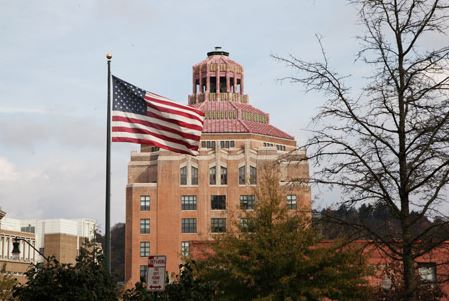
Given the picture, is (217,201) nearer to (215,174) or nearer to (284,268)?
(215,174)

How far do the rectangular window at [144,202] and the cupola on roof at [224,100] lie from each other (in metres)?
16.6

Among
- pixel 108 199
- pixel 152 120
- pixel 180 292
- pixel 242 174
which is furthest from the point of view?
pixel 242 174

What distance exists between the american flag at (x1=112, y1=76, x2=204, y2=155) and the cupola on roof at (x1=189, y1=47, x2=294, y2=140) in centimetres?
10340

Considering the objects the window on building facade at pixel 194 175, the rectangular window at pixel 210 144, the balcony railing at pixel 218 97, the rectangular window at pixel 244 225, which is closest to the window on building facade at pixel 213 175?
the window on building facade at pixel 194 175

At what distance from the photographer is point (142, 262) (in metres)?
113

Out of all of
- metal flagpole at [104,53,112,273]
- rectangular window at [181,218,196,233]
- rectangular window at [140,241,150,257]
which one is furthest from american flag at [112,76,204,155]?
rectangular window at [181,218,196,233]

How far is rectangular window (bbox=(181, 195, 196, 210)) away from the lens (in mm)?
115787

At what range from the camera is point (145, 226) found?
114 m

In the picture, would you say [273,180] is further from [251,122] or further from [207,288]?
[251,122]

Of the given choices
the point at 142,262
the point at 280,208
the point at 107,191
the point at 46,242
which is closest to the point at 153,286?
the point at 107,191

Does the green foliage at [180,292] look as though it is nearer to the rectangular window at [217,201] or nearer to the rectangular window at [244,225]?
the rectangular window at [244,225]

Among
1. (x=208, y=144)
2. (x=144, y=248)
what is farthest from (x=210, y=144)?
(x=144, y=248)

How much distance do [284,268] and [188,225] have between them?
83521mm

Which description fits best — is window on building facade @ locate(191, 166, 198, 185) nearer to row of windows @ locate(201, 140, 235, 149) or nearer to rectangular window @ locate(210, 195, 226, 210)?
rectangular window @ locate(210, 195, 226, 210)
